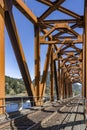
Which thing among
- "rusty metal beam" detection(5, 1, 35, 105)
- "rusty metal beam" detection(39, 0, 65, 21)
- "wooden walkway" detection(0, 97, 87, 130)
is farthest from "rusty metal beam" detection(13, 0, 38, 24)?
"wooden walkway" detection(0, 97, 87, 130)

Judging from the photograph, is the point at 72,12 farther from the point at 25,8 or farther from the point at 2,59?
the point at 2,59

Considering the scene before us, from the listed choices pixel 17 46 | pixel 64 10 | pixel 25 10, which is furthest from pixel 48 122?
pixel 64 10

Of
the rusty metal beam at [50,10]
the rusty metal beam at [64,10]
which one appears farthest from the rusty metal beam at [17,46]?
the rusty metal beam at [50,10]

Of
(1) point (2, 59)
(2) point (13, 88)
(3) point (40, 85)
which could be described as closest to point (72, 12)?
(3) point (40, 85)

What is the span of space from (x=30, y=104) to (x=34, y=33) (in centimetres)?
605

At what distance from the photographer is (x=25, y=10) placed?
958 inches

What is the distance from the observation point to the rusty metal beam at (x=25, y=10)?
22266mm

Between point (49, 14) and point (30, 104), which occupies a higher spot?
point (49, 14)

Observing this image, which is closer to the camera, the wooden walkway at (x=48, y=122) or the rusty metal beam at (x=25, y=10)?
the wooden walkway at (x=48, y=122)

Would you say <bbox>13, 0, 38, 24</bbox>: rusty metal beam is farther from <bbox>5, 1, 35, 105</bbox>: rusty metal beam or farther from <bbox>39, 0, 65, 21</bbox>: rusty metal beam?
<bbox>5, 1, 35, 105</bbox>: rusty metal beam

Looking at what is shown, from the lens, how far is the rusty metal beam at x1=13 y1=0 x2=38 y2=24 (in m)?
22.3

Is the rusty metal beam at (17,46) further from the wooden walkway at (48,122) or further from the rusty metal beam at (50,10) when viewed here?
the rusty metal beam at (50,10)

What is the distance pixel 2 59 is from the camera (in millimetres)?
15867

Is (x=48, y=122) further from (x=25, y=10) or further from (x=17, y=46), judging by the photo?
(x=25, y=10)
